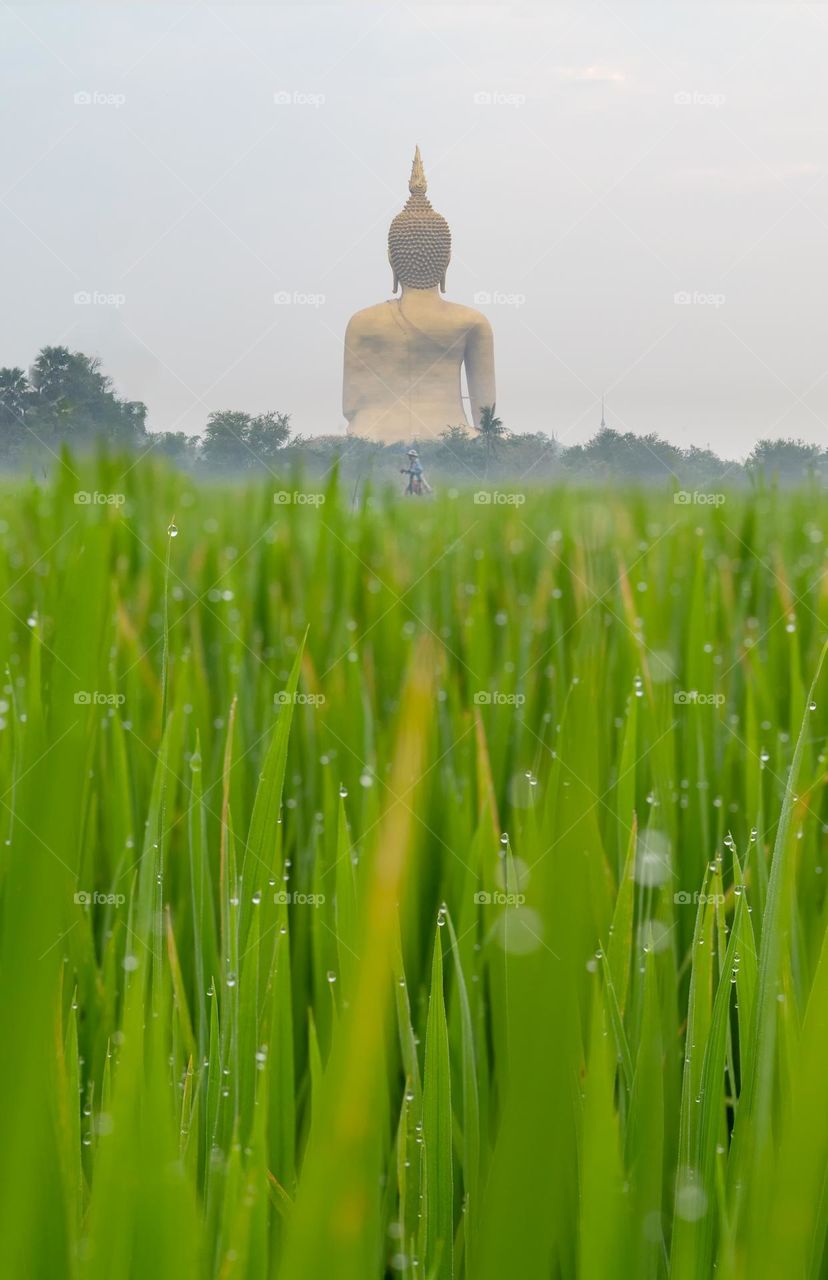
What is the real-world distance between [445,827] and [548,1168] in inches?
18.2

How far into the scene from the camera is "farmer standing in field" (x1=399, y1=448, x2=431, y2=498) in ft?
5.70

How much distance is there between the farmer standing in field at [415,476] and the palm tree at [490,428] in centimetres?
19

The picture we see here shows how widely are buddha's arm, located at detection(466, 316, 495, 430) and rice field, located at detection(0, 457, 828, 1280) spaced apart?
1.34m

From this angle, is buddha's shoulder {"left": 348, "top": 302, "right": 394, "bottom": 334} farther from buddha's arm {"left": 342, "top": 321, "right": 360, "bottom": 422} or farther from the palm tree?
the palm tree

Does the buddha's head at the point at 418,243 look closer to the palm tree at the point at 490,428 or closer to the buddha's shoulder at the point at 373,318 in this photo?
the buddha's shoulder at the point at 373,318

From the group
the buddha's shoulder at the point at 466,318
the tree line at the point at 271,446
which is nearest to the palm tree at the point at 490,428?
the tree line at the point at 271,446

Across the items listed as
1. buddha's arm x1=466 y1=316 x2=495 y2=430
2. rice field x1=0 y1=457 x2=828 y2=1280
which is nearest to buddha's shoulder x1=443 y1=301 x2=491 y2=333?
buddha's arm x1=466 y1=316 x2=495 y2=430

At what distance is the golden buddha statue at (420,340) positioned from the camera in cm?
224

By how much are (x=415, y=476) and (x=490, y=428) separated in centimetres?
40

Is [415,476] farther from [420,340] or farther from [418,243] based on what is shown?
[418,243]

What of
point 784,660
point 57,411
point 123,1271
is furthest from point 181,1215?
point 57,411

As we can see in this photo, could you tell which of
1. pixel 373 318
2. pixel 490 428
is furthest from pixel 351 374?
pixel 490 428

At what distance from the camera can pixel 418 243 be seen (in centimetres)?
285

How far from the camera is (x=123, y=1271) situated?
202mm
